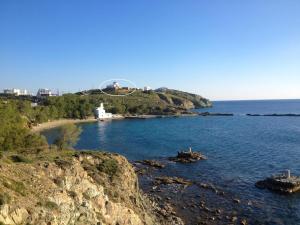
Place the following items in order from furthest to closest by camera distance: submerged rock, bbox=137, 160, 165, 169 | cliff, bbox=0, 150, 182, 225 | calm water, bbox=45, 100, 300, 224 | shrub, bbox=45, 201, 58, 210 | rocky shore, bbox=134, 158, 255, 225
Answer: submerged rock, bbox=137, 160, 165, 169, calm water, bbox=45, 100, 300, 224, rocky shore, bbox=134, 158, 255, 225, shrub, bbox=45, 201, 58, 210, cliff, bbox=0, 150, 182, 225

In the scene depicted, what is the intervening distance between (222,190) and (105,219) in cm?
3020

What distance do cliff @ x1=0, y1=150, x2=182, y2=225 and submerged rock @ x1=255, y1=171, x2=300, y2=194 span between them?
2154 centimetres

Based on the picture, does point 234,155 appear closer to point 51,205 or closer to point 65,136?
point 65,136

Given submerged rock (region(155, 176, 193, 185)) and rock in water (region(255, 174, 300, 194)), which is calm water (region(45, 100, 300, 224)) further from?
submerged rock (region(155, 176, 193, 185))

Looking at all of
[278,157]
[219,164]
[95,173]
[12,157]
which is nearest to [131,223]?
[95,173]

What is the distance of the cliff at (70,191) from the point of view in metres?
24.1

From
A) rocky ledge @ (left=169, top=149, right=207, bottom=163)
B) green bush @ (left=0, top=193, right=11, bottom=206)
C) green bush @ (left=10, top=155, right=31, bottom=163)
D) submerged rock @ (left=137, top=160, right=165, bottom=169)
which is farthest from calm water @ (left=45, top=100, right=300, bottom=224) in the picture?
green bush @ (left=0, top=193, right=11, bottom=206)

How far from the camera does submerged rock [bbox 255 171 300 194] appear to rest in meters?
56.3

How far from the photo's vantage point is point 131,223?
3619 centimetres

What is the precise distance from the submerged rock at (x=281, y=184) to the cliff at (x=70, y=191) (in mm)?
21536

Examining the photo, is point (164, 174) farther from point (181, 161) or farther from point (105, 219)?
point (105, 219)

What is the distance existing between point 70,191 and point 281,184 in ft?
133

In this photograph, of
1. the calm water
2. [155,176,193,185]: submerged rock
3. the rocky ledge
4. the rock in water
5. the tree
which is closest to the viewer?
the calm water

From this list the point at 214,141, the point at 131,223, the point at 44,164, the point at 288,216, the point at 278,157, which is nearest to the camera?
the point at 44,164
